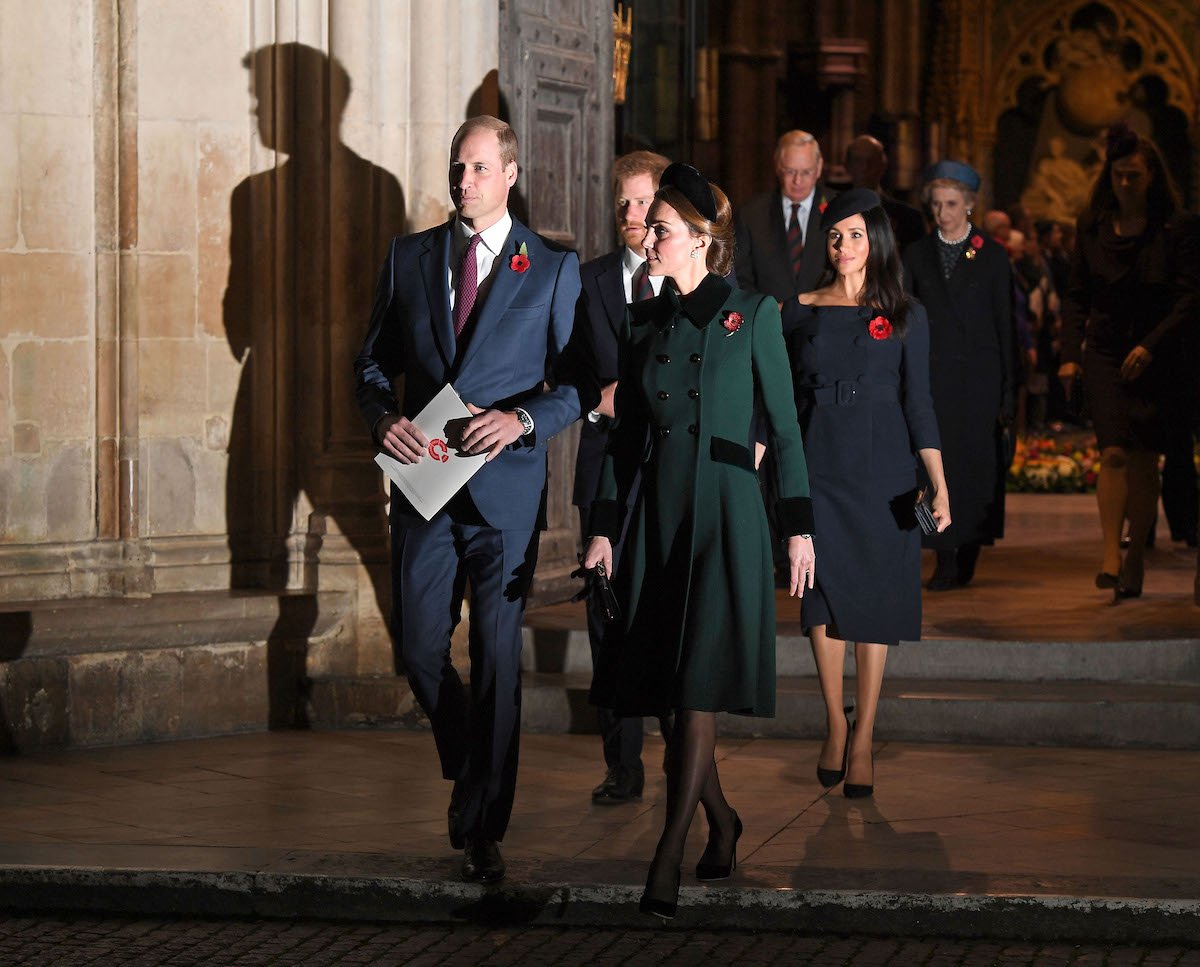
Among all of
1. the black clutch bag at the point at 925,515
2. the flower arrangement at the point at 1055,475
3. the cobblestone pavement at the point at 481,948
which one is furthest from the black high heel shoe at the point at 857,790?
the flower arrangement at the point at 1055,475

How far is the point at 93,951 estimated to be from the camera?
616cm

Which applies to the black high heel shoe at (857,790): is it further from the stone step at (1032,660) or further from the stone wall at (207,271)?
the stone wall at (207,271)

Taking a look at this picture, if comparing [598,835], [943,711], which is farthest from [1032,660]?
[598,835]

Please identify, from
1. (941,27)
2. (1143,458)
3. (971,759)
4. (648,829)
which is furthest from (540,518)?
(941,27)

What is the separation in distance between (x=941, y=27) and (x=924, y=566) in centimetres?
1601

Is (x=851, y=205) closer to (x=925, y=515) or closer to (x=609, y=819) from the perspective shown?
(x=925, y=515)

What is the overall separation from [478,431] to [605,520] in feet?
1.52

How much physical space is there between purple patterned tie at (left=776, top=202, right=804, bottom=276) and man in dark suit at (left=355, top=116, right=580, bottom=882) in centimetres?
379

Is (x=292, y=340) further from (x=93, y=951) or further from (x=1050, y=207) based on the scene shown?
(x=1050, y=207)

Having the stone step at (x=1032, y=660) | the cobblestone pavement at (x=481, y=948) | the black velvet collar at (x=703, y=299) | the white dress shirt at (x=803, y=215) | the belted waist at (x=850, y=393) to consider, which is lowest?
the cobblestone pavement at (x=481, y=948)

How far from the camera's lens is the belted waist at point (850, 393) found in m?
7.89

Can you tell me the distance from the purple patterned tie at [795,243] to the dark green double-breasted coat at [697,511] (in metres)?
4.23

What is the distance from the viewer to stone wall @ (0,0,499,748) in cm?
919

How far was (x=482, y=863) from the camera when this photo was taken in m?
6.51
